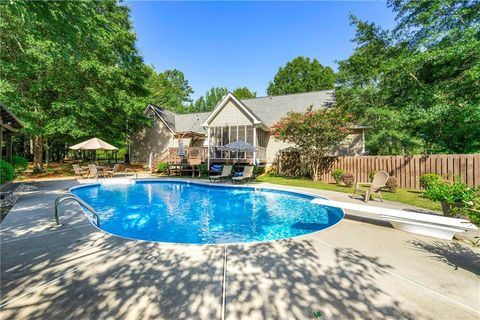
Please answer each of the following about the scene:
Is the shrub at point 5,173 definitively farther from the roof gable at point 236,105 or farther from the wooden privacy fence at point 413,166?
the wooden privacy fence at point 413,166

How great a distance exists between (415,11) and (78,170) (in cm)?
2756

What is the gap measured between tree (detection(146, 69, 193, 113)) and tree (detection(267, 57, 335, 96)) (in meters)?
22.2

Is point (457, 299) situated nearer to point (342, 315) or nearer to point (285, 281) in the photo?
point (342, 315)

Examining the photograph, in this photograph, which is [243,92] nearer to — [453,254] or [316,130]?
[316,130]

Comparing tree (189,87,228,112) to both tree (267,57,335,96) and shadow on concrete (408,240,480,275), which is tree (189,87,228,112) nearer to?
tree (267,57,335,96)

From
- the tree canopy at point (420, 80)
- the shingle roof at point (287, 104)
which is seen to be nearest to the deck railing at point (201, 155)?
the shingle roof at point (287, 104)

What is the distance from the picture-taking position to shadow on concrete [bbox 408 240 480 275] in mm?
3945

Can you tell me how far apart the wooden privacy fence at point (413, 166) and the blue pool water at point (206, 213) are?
19.5 ft

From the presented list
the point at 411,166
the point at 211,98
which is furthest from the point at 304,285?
the point at 211,98

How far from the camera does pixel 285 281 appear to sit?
335 centimetres

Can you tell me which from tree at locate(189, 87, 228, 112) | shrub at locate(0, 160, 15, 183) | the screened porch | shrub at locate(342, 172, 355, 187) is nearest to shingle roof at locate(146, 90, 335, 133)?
the screened porch

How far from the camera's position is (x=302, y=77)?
44438mm

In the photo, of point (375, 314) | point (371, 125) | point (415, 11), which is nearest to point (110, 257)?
point (375, 314)

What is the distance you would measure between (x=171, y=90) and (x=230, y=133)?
3652cm
